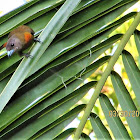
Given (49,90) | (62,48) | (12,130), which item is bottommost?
(12,130)

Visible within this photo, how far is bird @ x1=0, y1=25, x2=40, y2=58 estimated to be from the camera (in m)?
1.26

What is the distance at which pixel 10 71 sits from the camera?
4.13 feet

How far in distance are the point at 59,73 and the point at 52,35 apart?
1.34 feet

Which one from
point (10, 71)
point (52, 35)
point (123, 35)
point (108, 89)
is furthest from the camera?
point (108, 89)

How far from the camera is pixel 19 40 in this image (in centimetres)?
137

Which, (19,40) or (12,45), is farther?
(19,40)

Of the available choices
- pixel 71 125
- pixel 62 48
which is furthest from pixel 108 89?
pixel 62 48

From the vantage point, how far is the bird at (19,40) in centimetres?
126

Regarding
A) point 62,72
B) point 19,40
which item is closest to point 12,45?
point 19,40

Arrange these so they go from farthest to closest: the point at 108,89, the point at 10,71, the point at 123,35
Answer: the point at 108,89 < the point at 123,35 < the point at 10,71

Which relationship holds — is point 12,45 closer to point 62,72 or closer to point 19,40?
point 19,40

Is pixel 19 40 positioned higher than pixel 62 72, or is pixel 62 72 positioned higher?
pixel 19 40

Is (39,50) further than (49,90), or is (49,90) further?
(49,90)

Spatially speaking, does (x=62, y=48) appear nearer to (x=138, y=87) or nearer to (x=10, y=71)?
(x=10, y=71)
